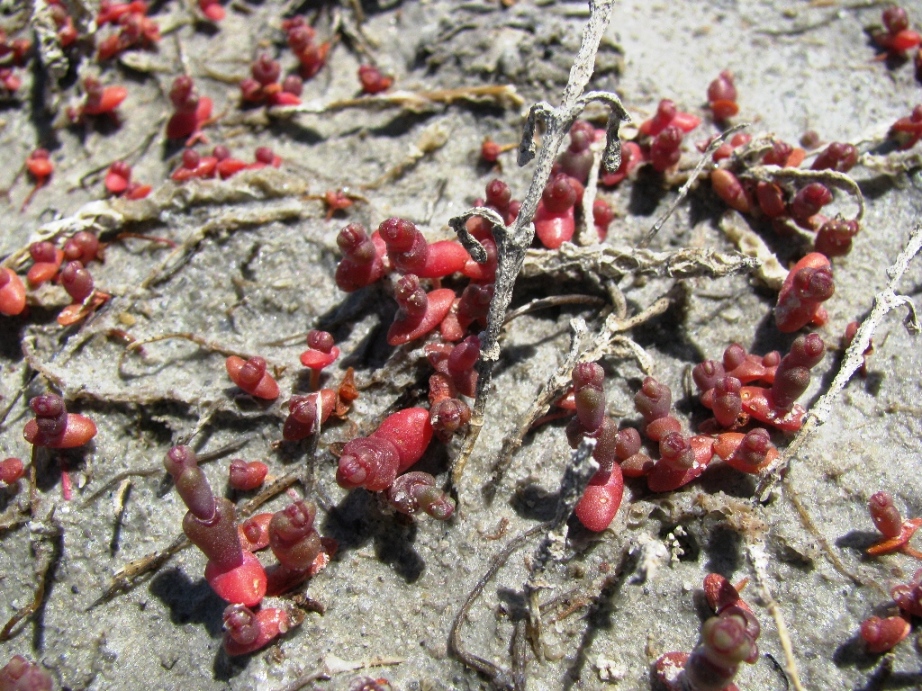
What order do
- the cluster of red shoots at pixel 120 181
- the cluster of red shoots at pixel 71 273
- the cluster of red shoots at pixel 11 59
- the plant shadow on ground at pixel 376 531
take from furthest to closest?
1. the cluster of red shoots at pixel 11 59
2. the cluster of red shoots at pixel 120 181
3. the cluster of red shoots at pixel 71 273
4. the plant shadow on ground at pixel 376 531

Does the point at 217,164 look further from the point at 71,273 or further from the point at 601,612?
the point at 601,612

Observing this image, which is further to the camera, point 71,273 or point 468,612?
point 71,273

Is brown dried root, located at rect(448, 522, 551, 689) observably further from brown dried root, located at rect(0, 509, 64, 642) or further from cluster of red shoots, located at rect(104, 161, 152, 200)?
cluster of red shoots, located at rect(104, 161, 152, 200)

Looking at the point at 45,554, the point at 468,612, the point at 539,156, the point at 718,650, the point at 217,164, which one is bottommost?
the point at 45,554

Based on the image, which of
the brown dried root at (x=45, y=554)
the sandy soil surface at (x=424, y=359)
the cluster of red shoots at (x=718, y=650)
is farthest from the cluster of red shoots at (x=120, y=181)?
the cluster of red shoots at (x=718, y=650)

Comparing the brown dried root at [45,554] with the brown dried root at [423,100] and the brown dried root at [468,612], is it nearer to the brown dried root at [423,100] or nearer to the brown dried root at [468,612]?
the brown dried root at [468,612]

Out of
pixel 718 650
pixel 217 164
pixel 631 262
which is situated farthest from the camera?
pixel 217 164

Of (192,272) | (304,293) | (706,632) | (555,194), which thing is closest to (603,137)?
(555,194)

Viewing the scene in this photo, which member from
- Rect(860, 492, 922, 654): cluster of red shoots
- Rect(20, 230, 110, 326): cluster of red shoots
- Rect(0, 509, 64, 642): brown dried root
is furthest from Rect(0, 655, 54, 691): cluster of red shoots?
Rect(860, 492, 922, 654): cluster of red shoots

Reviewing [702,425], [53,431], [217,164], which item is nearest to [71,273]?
[53,431]

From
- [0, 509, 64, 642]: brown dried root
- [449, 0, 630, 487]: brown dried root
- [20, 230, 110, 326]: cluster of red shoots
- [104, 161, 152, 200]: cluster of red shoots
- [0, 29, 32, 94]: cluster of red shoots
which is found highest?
[449, 0, 630, 487]: brown dried root

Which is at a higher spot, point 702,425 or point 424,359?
point 424,359

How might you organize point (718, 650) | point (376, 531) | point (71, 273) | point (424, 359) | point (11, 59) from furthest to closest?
point (11, 59) → point (71, 273) → point (424, 359) → point (376, 531) → point (718, 650)
